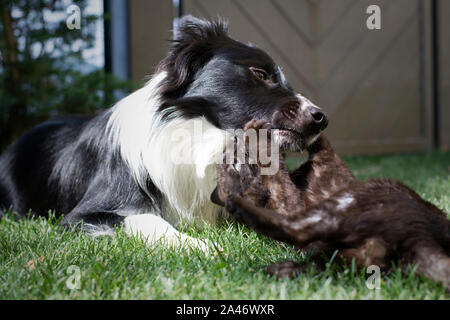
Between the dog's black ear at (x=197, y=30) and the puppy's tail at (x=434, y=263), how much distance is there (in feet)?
5.68

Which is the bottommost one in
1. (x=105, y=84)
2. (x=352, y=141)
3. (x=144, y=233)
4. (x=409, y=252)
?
(x=352, y=141)

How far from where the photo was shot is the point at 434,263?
1.39 meters

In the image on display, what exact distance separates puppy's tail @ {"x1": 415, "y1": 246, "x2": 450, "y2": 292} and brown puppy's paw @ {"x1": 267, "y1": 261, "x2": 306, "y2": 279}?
37 centimetres

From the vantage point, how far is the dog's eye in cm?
239

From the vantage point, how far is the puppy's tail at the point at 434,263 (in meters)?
1.36

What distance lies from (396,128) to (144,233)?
670 cm

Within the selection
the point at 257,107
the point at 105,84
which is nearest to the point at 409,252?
the point at 257,107

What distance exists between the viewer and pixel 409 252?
1449 millimetres

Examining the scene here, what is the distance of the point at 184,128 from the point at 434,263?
4.57ft
